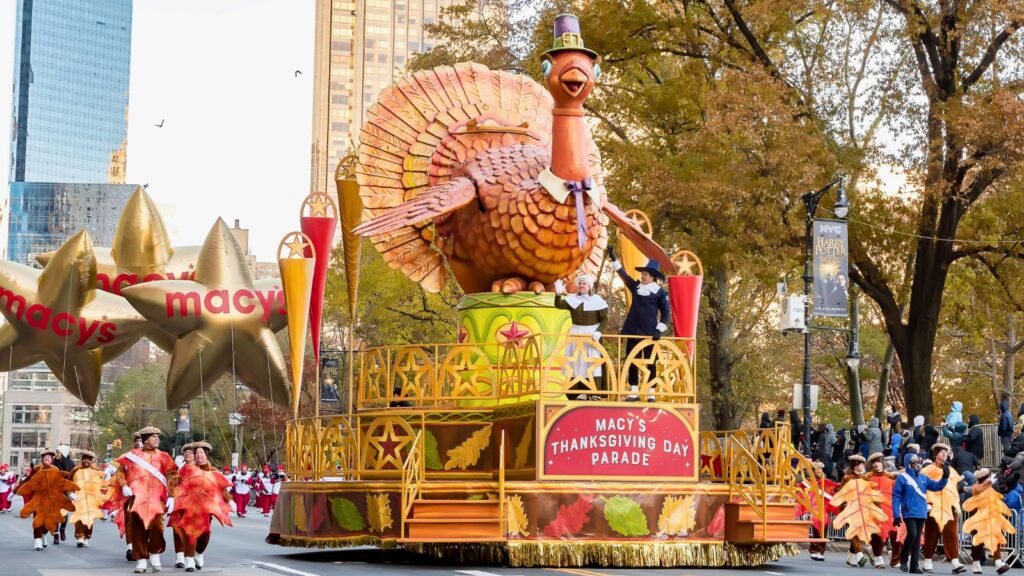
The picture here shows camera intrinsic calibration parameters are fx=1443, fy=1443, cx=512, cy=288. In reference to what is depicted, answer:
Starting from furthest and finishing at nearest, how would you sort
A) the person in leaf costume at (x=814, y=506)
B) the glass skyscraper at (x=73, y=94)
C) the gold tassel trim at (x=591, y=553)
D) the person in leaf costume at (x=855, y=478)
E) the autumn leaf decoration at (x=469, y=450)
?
the glass skyscraper at (x=73, y=94)
the person in leaf costume at (x=814, y=506)
the person in leaf costume at (x=855, y=478)
the autumn leaf decoration at (x=469, y=450)
the gold tassel trim at (x=591, y=553)

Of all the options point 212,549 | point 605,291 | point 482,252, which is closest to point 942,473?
point 482,252

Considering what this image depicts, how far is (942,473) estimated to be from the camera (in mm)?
19812

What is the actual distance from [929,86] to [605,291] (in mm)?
18698

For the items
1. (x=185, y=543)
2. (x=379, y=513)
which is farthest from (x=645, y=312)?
(x=185, y=543)

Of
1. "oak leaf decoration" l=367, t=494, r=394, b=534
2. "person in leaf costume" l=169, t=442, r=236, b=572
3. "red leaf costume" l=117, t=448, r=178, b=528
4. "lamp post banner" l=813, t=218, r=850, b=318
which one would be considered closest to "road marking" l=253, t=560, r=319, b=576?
"person in leaf costume" l=169, t=442, r=236, b=572

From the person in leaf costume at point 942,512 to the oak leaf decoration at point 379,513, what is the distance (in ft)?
24.7

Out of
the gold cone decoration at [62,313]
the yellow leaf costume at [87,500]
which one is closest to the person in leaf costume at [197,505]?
the yellow leaf costume at [87,500]

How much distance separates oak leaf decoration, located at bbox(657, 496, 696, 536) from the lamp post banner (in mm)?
11308

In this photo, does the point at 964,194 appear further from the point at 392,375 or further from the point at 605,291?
the point at 605,291

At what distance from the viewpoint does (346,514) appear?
1786 cm

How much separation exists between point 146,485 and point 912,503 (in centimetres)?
1001

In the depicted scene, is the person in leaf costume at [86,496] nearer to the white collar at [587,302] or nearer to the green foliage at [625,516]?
the white collar at [587,302]

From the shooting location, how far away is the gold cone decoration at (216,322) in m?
25.3

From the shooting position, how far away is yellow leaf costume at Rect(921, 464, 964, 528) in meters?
19.8
